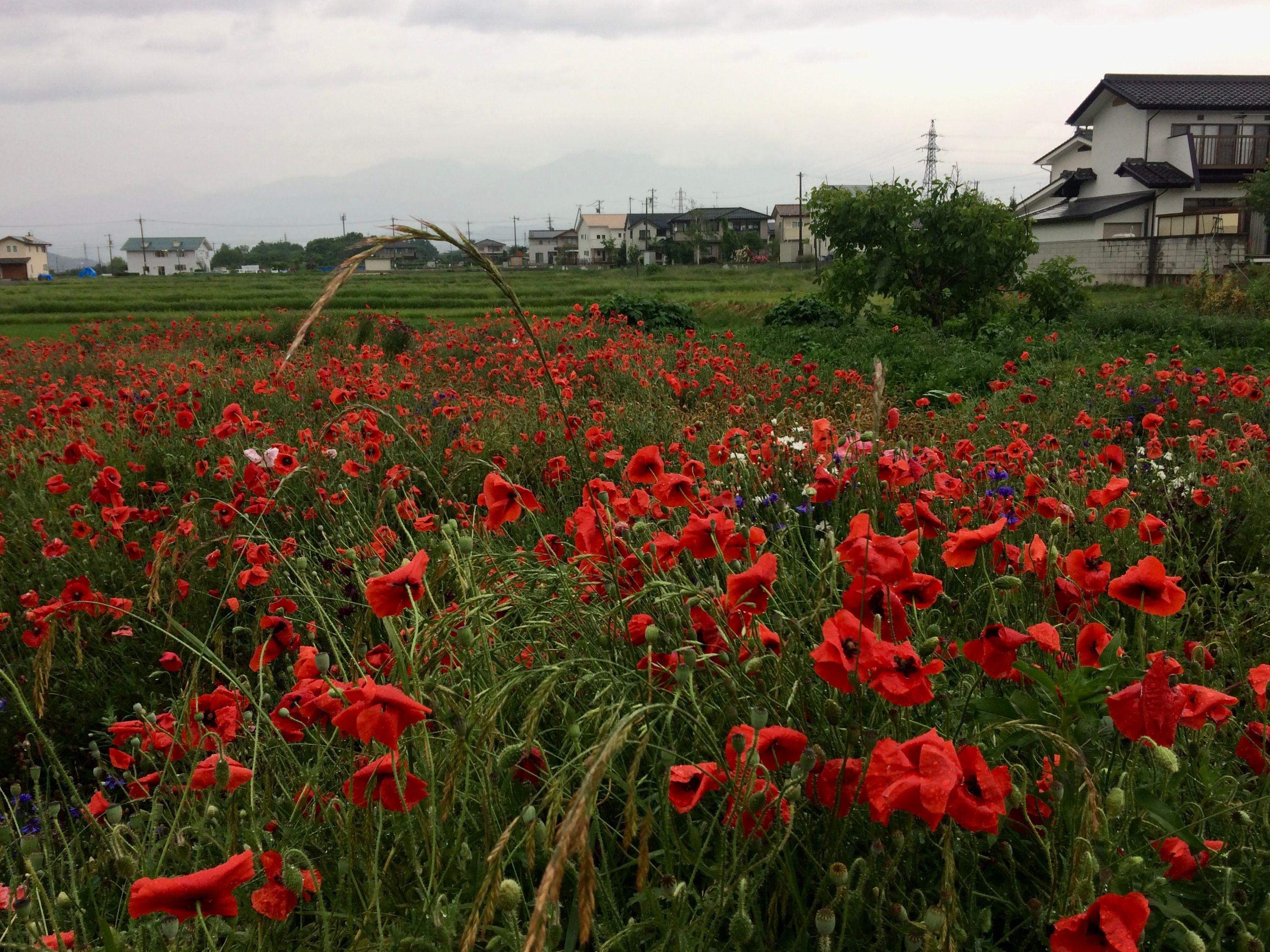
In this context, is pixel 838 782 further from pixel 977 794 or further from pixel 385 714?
pixel 385 714

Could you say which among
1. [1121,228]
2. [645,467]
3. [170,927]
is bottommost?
[170,927]

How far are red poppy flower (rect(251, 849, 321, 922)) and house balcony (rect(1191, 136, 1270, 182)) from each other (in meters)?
37.0

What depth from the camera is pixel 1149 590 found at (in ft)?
4.50

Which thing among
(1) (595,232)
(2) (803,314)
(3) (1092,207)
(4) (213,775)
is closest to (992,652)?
(4) (213,775)

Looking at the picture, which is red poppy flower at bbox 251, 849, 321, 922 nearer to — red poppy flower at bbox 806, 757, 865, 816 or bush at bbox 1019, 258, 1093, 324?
red poppy flower at bbox 806, 757, 865, 816

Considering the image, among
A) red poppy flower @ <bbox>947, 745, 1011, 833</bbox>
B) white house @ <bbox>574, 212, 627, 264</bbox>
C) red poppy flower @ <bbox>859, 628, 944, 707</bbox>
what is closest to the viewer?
red poppy flower @ <bbox>947, 745, 1011, 833</bbox>

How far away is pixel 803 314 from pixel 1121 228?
21.2 metres

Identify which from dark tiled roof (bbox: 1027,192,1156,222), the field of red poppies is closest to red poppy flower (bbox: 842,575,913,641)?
the field of red poppies

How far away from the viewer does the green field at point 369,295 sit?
81.8 ft

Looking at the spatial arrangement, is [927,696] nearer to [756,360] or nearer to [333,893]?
[333,893]

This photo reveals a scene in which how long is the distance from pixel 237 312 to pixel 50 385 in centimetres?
2042

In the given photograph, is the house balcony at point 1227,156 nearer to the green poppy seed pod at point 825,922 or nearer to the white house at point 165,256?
the green poppy seed pod at point 825,922

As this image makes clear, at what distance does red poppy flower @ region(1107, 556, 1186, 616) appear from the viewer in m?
1.34

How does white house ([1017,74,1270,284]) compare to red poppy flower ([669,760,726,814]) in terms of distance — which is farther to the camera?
white house ([1017,74,1270,284])
